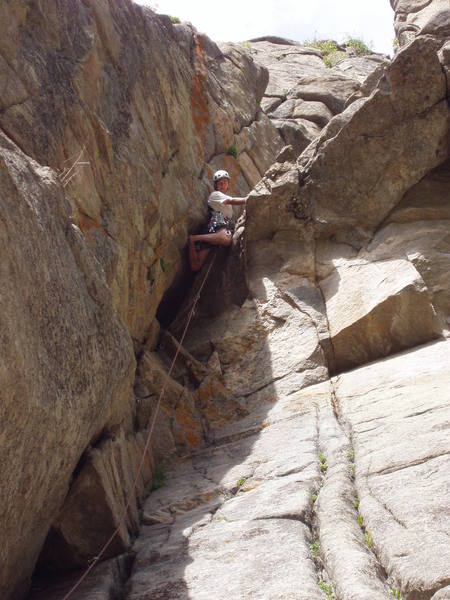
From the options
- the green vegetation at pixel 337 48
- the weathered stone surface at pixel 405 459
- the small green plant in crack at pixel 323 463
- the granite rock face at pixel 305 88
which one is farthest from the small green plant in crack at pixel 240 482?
the green vegetation at pixel 337 48

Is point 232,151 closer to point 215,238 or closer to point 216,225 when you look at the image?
point 216,225

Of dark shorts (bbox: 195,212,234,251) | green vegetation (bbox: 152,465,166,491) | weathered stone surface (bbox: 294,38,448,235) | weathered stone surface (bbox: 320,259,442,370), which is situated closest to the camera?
green vegetation (bbox: 152,465,166,491)

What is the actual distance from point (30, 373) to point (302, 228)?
28.2 ft

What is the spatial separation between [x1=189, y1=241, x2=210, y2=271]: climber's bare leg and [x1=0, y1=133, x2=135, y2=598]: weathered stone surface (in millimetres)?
5820

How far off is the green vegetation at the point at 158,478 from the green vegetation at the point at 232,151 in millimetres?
8307

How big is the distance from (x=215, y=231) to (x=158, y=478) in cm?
525

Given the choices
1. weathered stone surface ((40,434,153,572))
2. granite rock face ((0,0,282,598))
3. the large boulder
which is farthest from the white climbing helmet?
weathered stone surface ((40,434,153,572))

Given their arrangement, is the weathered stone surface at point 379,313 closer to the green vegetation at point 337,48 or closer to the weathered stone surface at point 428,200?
the weathered stone surface at point 428,200

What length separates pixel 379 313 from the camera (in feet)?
35.0

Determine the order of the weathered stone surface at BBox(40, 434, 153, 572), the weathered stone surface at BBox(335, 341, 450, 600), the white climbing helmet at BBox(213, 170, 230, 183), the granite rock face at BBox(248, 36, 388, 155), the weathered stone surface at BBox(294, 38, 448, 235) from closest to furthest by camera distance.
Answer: the weathered stone surface at BBox(335, 341, 450, 600) < the weathered stone surface at BBox(40, 434, 153, 572) < the weathered stone surface at BBox(294, 38, 448, 235) < the white climbing helmet at BBox(213, 170, 230, 183) < the granite rock face at BBox(248, 36, 388, 155)

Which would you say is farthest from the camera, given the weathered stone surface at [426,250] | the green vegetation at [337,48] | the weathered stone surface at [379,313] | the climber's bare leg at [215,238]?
the green vegetation at [337,48]

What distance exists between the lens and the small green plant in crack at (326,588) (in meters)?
4.89

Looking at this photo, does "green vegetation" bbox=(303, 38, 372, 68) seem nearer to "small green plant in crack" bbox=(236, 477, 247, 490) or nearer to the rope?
the rope

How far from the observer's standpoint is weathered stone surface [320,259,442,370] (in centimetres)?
1041
